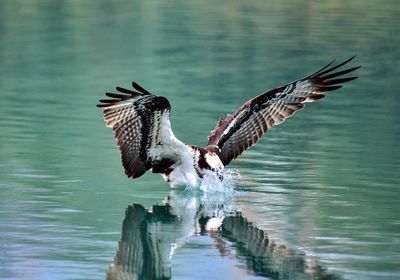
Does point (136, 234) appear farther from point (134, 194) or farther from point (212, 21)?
point (212, 21)

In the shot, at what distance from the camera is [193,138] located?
1656 cm

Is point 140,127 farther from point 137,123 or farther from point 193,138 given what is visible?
point 193,138

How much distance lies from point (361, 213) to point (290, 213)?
2.45ft

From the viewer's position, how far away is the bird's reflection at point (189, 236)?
388 inches

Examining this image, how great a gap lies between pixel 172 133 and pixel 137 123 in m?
0.38

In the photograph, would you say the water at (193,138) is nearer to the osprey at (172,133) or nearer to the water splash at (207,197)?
the water splash at (207,197)

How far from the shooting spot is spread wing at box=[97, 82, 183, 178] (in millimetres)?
11922

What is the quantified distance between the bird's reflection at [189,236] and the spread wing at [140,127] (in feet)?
1.60

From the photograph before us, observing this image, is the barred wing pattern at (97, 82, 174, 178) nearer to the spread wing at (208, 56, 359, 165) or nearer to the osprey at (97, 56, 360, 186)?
the osprey at (97, 56, 360, 186)

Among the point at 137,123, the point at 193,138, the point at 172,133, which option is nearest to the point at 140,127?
the point at 137,123

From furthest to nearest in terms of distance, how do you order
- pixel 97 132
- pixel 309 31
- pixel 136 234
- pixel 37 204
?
pixel 309 31
pixel 97 132
pixel 37 204
pixel 136 234

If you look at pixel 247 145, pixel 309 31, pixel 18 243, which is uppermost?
pixel 309 31

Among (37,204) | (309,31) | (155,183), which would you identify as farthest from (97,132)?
(309,31)

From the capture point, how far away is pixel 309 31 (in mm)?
Result: 34875
